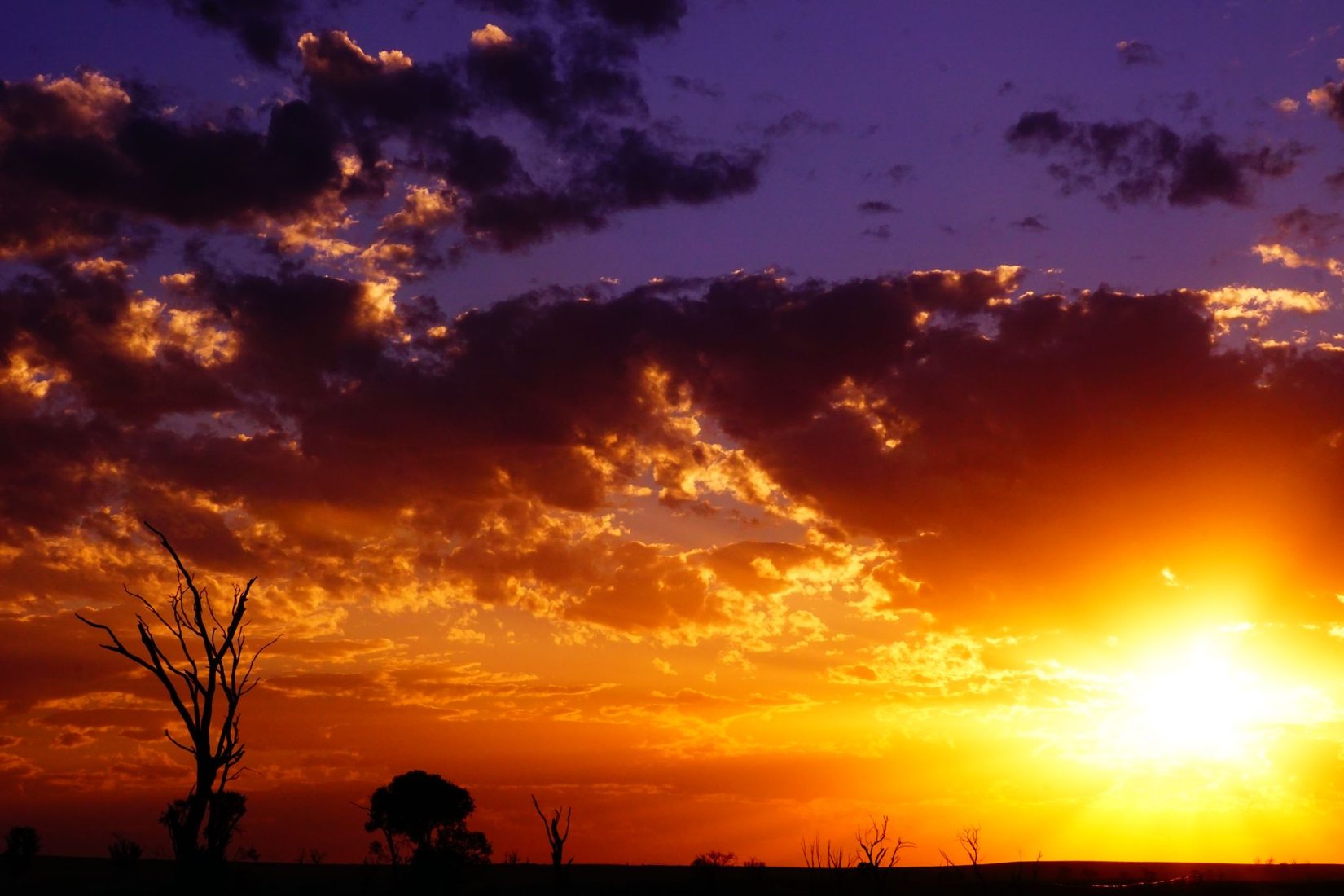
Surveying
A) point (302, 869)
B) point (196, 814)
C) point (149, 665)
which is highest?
point (149, 665)

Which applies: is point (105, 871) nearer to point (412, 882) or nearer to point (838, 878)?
point (412, 882)

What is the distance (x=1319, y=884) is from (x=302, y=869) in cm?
10519

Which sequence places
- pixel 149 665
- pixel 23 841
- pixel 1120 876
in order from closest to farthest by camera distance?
pixel 149 665, pixel 23 841, pixel 1120 876

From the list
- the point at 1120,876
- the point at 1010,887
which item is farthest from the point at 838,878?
the point at 1120,876

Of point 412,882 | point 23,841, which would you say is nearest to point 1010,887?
point 412,882

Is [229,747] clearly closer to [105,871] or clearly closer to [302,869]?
[105,871]

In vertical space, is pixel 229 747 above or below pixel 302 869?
above

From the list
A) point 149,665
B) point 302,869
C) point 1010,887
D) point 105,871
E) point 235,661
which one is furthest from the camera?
point 302,869

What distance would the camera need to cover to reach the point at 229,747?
3288cm

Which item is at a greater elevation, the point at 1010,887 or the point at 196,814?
the point at 196,814

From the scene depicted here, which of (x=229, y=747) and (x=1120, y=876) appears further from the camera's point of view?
(x=1120, y=876)

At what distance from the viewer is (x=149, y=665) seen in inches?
1222

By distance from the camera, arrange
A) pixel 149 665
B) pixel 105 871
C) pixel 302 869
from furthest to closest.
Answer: pixel 302 869 → pixel 105 871 → pixel 149 665

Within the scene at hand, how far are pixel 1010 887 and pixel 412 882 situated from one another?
4491cm
